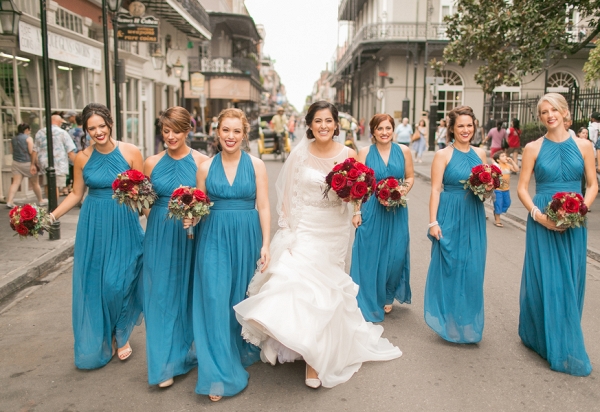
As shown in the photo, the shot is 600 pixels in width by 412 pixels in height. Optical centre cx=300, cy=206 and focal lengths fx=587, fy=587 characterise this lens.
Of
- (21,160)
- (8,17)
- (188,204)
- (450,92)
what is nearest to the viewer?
(188,204)

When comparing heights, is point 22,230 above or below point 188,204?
below

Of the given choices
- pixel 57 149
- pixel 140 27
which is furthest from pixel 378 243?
pixel 140 27

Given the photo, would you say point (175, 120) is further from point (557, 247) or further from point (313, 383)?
point (557, 247)

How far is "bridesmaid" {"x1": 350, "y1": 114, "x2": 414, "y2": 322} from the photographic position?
5703 millimetres

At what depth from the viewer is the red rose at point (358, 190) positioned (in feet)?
14.2

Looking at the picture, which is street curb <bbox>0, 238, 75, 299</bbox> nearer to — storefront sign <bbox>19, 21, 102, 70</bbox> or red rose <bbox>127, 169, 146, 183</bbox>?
red rose <bbox>127, 169, 146, 183</bbox>

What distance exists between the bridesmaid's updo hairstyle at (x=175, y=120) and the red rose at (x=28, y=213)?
1.16 metres

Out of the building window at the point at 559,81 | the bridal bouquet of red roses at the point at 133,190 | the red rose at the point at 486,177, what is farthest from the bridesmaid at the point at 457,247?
the building window at the point at 559,81

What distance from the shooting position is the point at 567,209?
425 cm

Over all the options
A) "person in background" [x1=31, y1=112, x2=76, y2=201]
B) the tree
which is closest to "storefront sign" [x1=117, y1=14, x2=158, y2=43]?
"person in background" [x1=31, y1=112, x2=76, y2=201]

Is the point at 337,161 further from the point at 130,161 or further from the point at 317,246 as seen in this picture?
the point at 130,161

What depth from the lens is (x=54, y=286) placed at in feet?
23.2

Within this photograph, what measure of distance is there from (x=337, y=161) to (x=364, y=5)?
45482 millimetres

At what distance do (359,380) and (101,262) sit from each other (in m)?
2.16
